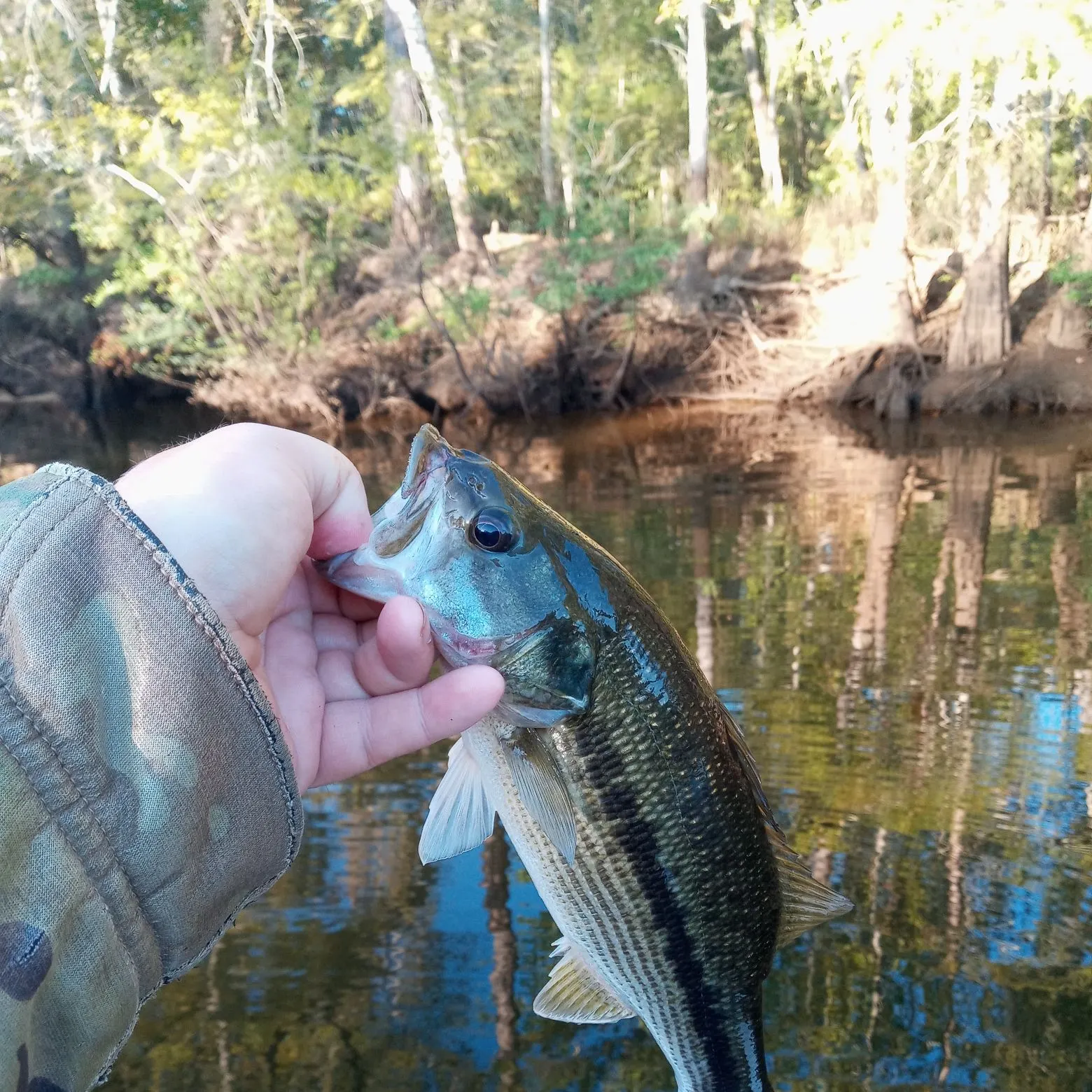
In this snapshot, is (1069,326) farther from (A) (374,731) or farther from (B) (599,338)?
(A) (374,731)

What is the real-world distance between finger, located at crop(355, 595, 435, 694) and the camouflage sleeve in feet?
1.12

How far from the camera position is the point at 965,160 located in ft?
66.4

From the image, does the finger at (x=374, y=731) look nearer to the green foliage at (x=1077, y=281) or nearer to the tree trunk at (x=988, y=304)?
the tree trunk at (x=988, y=304)

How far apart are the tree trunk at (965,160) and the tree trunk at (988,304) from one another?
168 cm

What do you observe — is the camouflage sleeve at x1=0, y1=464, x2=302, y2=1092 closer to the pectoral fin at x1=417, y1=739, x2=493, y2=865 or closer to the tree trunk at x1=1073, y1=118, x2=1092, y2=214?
the pectoral fin at x1=417, y1=739, x2=493, y2=865

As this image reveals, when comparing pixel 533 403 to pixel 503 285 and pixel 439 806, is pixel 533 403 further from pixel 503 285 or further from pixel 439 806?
pixel 439 806

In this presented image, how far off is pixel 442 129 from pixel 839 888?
62.4 ft

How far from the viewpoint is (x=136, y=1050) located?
3762 mm

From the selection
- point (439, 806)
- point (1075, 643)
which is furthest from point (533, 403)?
point (439, 806)

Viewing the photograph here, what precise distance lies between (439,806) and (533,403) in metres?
18.2

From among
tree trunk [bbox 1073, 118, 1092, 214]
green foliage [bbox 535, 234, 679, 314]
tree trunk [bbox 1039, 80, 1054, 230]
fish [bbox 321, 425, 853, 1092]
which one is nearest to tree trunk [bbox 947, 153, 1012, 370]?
tree trunk [bbox 1039, 80, 1054, 230]

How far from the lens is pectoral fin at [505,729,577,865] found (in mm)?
1948

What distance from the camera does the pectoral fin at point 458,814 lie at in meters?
2.10

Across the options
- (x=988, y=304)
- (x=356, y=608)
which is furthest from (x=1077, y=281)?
(x=356, y=608)
